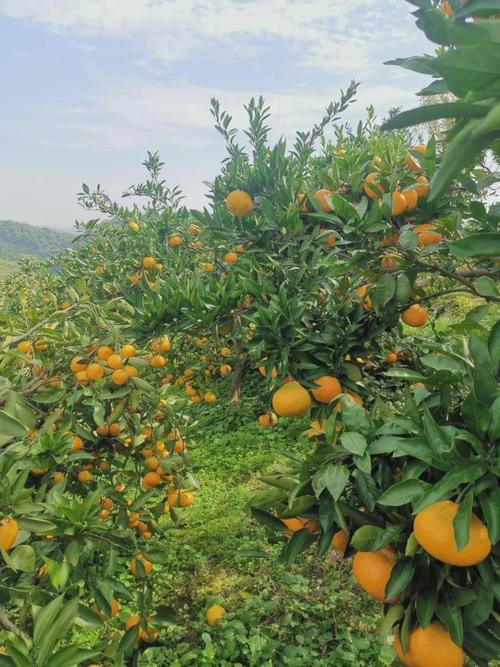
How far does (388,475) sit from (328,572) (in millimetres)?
1857

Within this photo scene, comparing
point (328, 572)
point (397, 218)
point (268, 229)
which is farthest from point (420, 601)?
point (328, 572)

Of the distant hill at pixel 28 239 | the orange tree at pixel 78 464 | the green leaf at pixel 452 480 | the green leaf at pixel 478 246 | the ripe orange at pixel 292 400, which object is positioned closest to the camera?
the green leaf at pixel 478 246

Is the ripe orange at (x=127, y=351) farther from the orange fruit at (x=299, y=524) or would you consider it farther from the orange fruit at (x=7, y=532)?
the orange fruit at (x=299, y=524)

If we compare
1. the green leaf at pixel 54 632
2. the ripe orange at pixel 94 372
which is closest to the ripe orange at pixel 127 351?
the ripe orange at pixel 94 372

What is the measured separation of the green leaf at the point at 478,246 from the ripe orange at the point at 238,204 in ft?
5.51

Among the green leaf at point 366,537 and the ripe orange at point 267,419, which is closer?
the green leaf at point 366,537

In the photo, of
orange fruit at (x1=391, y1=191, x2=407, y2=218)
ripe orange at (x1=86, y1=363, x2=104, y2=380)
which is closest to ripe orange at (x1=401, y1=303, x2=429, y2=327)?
orange fruit at (x1=391, y1=191, x2=407, y2=218)

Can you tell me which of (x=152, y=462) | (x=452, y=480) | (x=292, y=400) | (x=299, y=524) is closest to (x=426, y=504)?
(x=452, y=480)

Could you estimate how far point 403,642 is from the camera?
0.89 metres

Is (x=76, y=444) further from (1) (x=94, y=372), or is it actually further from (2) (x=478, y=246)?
(2) (x=478, y=246)

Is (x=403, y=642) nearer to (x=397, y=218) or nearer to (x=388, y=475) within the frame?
(x=388, y=475)

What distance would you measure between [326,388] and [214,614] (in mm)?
1458

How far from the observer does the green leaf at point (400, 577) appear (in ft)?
2.86

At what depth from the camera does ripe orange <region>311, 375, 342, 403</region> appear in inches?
63.1
